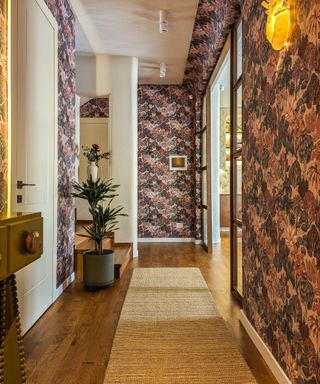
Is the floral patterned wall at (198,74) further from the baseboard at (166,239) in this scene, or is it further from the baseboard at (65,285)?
the baseboard at (65,285)

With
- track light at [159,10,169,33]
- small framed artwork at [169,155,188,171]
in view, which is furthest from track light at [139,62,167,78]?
small framed artwork at [169,155,188,171]

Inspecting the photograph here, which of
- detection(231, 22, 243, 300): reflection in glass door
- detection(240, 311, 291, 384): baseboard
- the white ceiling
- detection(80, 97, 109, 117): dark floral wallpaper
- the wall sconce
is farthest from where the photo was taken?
detection(80, 97, 109, 117): dark floral wallpaper

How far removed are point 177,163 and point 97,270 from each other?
3.71 meters

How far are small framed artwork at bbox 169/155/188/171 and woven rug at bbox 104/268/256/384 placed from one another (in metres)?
3.59

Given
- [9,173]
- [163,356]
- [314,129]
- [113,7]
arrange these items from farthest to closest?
[113,7], [9,173], [163,356], [314,129]

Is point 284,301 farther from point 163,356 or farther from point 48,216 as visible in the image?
point 48,216

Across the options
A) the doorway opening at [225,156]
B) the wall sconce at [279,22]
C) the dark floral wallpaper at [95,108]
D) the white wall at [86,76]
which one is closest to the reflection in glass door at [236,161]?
the doorway opening at [225,156]

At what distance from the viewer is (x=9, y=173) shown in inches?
90.1

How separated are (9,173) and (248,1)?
6.52ft

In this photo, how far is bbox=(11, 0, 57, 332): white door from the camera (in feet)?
7.80

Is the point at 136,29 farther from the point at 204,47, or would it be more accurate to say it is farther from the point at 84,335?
the point at 84,335

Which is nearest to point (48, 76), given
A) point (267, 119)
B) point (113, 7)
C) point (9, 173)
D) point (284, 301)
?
point (9, 173)

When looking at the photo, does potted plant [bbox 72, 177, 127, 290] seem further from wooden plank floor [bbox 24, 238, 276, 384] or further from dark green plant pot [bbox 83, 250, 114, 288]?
wooden plank floor [bbox 24, 238, 276, 384]

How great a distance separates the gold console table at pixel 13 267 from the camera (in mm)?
1188
